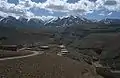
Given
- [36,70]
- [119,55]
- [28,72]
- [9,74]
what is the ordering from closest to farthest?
[9,74], [28,72], [36,70], [119,55]

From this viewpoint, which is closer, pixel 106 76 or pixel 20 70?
pixel 20 70

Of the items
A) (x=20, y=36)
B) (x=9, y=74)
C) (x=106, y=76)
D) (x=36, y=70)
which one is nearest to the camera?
(x=9, y=74)

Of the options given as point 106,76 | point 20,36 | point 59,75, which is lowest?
point 20,36

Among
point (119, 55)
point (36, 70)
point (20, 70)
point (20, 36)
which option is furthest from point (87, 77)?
point (20, 36)

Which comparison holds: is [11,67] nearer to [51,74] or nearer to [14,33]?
[51,74]

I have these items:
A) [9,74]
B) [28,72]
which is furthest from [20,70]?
[9,74]

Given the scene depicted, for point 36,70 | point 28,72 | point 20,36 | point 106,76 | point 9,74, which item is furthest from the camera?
point 20,36

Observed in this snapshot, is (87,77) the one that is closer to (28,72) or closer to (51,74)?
(51,74)

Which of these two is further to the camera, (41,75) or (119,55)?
(119,55)

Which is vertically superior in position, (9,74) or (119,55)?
(9,74)
